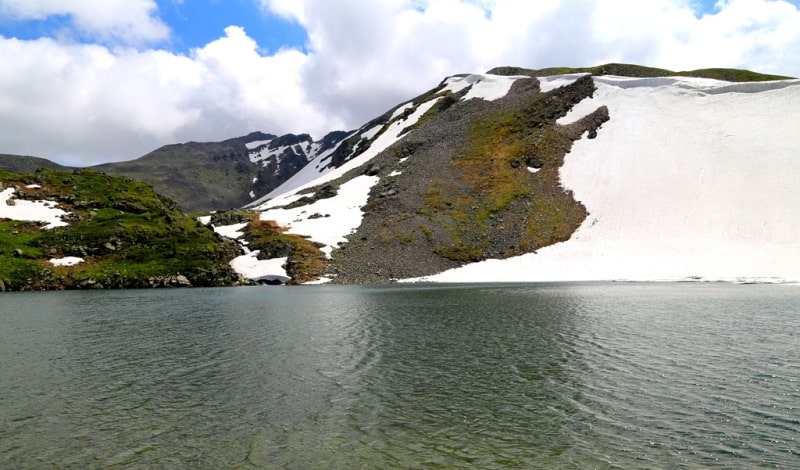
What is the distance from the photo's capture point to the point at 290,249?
104688 mm

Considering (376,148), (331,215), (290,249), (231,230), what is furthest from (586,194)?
(231,230)

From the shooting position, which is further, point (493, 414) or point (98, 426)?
point (493, 414)

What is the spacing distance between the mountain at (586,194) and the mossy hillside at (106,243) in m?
12.7

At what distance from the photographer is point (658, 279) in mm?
84875

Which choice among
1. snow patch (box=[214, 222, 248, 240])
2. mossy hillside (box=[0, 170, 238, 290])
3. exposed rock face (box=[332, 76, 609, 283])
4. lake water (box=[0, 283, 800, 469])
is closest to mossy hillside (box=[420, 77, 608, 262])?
exposed rock face (box=[332, 76, 609, 283])

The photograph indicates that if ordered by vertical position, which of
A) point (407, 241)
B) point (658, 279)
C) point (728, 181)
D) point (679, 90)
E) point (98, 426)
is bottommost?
point (98, 426)

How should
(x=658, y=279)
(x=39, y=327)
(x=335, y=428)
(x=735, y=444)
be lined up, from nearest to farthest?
(x=735, y=444)
(x=335, y=428)
(x=39, y=327)
(x=658, y=279)

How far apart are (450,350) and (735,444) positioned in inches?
640

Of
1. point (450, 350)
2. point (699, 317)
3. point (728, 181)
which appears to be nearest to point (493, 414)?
point (450, 350)

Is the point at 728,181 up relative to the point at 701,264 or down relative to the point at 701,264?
up

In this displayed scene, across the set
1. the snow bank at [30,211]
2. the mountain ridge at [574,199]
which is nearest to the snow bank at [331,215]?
the mountain ridge at [574,199]

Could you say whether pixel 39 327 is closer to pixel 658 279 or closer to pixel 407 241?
pixel 407 241

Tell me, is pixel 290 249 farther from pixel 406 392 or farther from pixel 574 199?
pixel 406 392

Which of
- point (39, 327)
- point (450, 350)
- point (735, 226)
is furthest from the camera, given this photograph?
point (735, 226)
